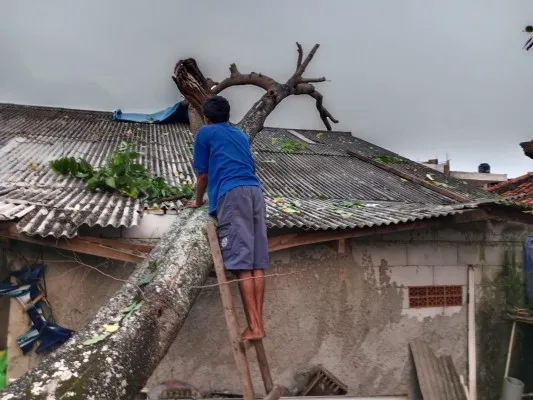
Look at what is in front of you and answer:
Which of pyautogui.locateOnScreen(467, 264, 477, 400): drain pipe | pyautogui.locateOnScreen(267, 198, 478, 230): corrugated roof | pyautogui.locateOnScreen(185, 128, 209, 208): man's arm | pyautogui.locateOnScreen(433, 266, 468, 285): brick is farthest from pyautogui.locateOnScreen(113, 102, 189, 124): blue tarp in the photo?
pyautogui.locateOnScreen(185, 128, 209, 208): man's arm

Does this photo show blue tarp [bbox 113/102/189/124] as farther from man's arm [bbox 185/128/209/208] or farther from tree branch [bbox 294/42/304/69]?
man's arm [bbox 185/128/209/208]

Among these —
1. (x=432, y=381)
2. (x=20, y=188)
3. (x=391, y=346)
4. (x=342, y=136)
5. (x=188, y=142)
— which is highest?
(x=342, y=136)

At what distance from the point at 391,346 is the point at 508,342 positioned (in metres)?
1.93

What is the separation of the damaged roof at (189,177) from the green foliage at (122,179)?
5.7 inches

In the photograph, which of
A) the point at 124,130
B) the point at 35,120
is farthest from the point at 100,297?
the point at 35,120

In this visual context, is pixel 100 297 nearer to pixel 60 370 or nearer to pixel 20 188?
pixel 20 188

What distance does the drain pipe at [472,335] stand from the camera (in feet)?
21.2

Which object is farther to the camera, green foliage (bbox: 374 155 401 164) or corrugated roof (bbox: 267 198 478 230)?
green foliage (bbox: 374 155 401 164)

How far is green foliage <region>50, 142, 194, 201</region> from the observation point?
596 cm

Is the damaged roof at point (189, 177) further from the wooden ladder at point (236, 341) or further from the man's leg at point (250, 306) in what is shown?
the wooden ladder at point (236, 341)

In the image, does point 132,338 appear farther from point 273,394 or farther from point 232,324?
point 273,394

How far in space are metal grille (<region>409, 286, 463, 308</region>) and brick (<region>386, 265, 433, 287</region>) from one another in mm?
82

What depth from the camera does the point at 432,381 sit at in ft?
19.8

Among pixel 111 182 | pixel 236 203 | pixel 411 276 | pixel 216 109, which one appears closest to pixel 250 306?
pixel 236 203
